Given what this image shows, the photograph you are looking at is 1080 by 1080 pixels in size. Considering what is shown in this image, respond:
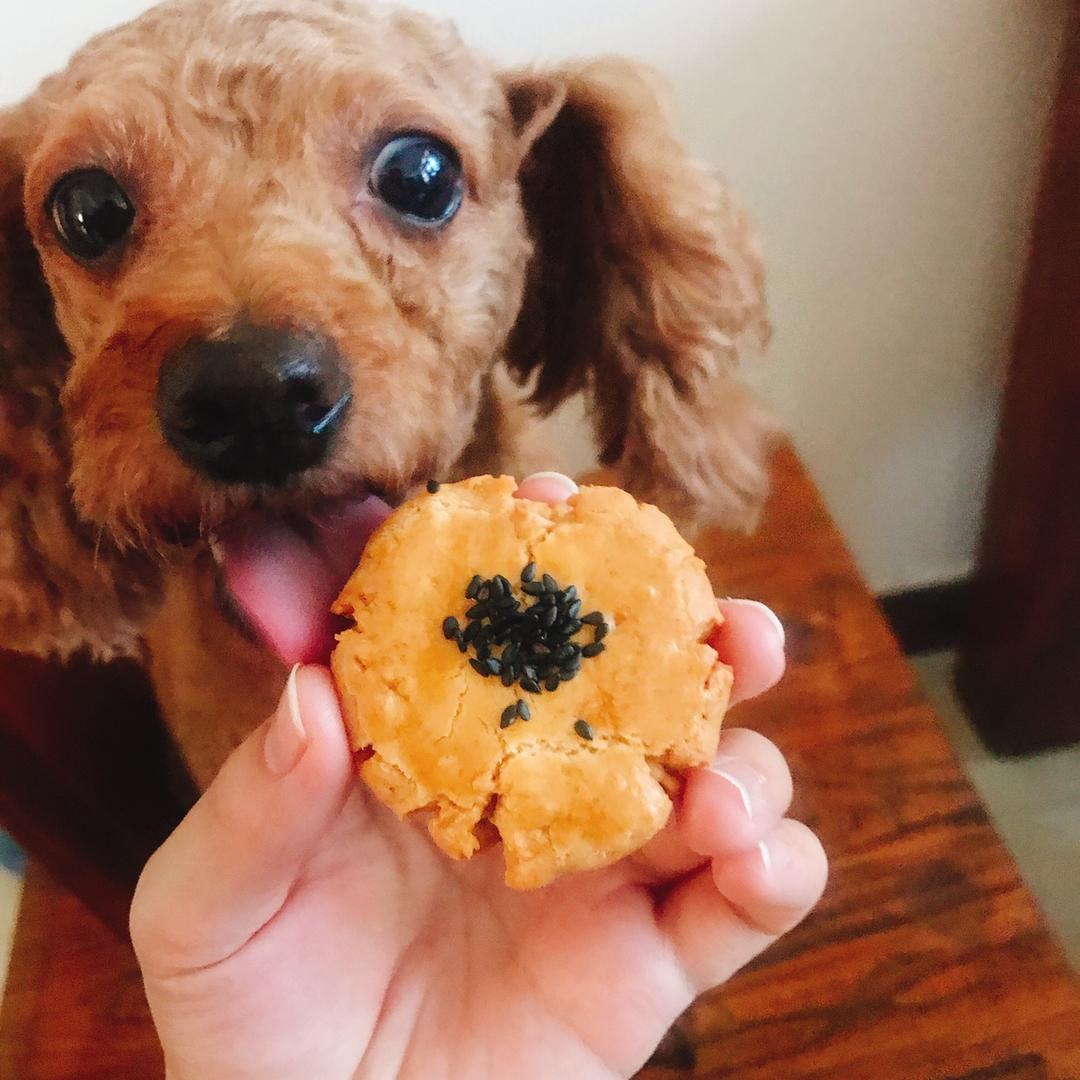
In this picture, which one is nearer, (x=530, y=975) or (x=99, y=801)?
(x=530, y=975)

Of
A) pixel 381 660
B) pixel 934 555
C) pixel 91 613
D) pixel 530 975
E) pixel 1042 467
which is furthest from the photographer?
pixel 934 555

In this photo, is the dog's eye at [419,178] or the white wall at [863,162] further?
the white wall at [863,162]

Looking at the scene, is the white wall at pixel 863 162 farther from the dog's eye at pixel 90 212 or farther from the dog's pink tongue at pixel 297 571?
the dog's pink tongue at pixel 297 571

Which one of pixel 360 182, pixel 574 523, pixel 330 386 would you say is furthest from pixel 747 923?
pixel 360 182

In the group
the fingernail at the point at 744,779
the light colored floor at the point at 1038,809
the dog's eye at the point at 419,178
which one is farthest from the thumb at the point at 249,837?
the light colored floor at the point at 1038,809

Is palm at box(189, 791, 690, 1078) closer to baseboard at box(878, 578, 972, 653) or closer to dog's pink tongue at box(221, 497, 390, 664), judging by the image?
dog's pink tongue at box(221, 497, 390, 664)

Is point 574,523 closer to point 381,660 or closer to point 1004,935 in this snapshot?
point 381,660

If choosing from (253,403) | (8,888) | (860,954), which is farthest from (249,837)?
(8,888)
